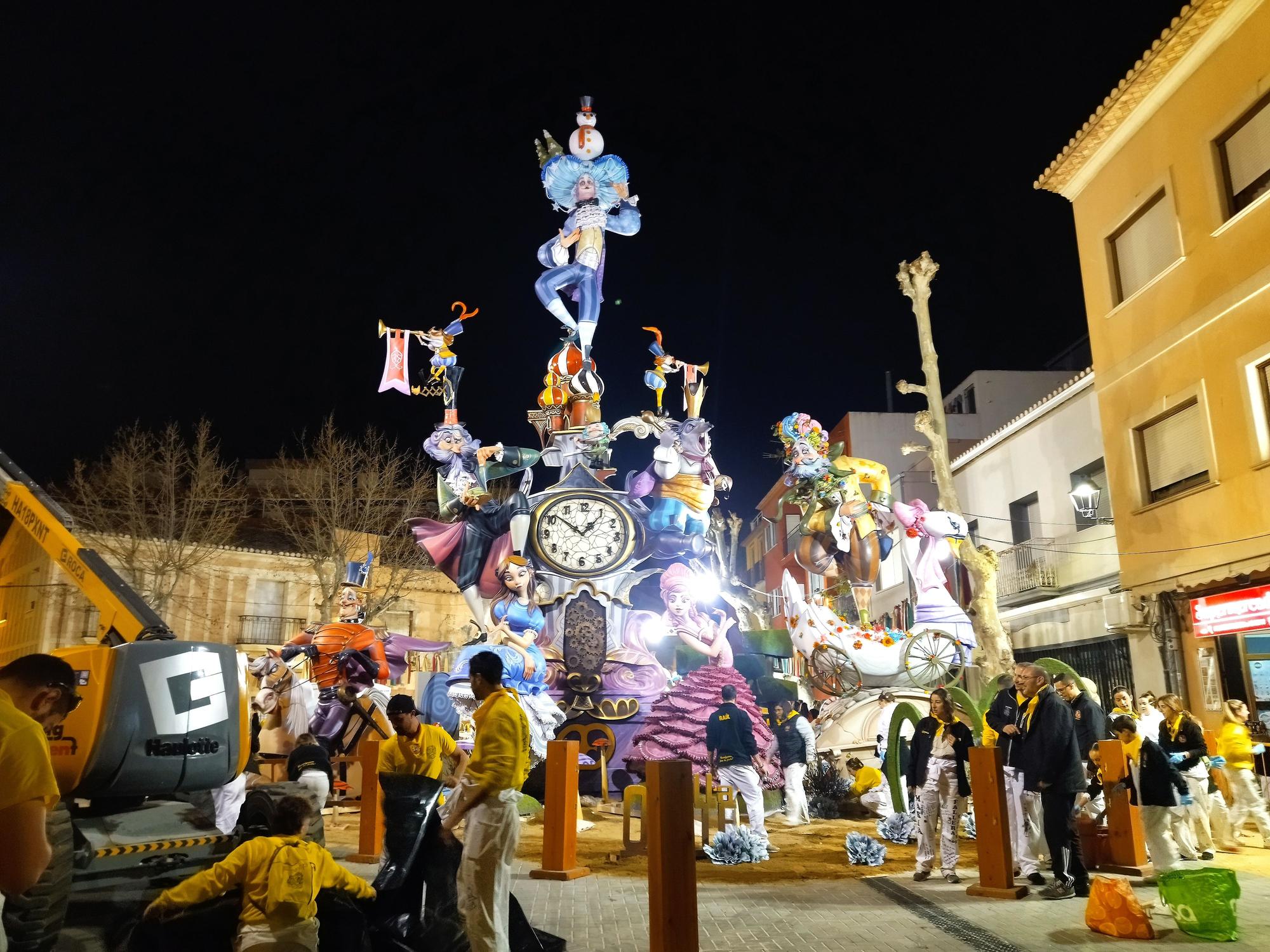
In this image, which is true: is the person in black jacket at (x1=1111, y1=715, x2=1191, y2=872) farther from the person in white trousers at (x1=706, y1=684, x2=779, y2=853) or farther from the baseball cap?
the baseball cap

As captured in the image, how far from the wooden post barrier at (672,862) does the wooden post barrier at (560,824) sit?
12.5ft

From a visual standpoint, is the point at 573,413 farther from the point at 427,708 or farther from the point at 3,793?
the point at 3,793

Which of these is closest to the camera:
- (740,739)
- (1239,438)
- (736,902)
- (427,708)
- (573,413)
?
(736,902)

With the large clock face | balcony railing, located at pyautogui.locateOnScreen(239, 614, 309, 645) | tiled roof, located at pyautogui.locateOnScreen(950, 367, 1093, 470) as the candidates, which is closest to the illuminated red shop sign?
tiled roof, located at pyautogui.locateOnScreen(950, 367, 1093, 470)

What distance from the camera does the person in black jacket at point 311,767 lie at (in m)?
8.61

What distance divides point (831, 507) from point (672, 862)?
552 inches

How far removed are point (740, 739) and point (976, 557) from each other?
913 cm

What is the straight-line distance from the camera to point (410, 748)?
6293 millimetres

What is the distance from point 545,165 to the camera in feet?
67.4

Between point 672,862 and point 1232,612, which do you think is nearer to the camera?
point 672,862

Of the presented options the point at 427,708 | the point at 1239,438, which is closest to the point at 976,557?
the point at 1239,438

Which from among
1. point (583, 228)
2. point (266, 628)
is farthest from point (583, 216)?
point (266, 628)

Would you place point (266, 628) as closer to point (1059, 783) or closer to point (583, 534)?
point (583, 534)

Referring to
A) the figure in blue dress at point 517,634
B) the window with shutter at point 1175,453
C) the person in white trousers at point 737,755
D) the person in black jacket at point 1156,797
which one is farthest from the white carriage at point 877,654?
the person in black jacket at point 1156,797
